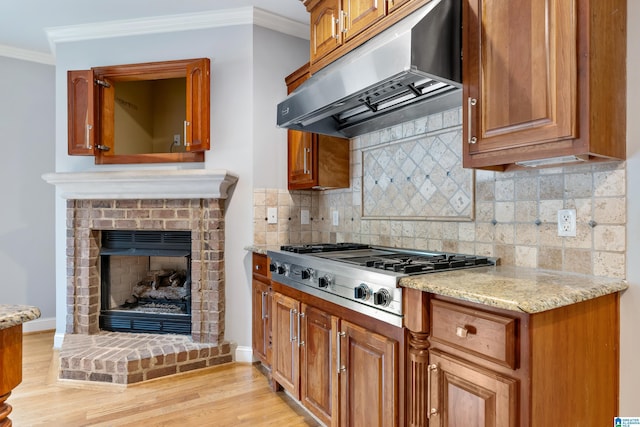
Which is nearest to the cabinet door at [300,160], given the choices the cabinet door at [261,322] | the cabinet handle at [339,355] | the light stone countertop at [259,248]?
the light stone countertop at [259,248]

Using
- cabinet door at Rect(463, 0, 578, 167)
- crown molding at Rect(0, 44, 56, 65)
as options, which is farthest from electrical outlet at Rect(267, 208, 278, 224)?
crown molding at Rect(0, 44, 56, 65)

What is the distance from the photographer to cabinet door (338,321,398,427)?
1.47 metres

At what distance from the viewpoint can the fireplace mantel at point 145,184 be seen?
2.80 meters

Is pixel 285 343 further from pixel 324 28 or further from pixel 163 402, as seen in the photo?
pixel 324 28

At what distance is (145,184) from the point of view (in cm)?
288

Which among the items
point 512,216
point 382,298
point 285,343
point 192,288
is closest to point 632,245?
point 512,216

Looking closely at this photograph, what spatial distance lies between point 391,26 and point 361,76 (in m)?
0.32

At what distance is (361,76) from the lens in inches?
66.4

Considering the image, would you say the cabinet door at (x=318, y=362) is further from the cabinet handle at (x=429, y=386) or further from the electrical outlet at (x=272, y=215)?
the electrical outlet at (x=272, y=215)

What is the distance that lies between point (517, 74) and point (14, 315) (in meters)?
1.73

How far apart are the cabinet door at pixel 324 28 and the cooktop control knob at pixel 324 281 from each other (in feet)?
4.35

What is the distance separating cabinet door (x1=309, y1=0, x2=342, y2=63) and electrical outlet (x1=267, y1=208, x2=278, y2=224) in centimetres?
122

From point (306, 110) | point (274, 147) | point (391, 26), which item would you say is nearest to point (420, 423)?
point (306, 110)

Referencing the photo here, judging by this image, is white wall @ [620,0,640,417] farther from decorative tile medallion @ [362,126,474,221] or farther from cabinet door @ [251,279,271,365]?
cabinet door @ [251,279,271,365]
